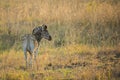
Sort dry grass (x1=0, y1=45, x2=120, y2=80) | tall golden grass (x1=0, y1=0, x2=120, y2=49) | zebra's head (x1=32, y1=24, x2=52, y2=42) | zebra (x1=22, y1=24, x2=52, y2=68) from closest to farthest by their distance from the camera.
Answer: dry grass (x1=0, y1=45, x2=120, y2=80), zebra (x1=22, y1=24, x2=52, y2=68), zebra's head (x1=32, y1=24, x2=52, y2=42), tall golden grass (x1=0, y1=0, x2=120, y2=49)

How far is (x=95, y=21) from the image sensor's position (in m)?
19.1

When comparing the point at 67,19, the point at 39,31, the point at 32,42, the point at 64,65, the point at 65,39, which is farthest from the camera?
the point at 67,19

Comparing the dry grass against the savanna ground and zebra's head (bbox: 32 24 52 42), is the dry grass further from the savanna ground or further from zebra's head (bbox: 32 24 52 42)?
zebra's head (bbox: 32 24 52 42)

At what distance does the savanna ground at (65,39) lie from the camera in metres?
13.6

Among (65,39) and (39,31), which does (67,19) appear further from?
(39,31)

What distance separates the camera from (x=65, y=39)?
17484 millimetres

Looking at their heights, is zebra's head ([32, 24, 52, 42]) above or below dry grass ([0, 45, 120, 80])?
above

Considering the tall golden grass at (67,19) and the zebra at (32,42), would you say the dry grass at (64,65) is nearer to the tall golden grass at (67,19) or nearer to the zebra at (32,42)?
the zebra at (32,42)

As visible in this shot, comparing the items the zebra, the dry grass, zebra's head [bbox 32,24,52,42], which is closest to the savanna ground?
the dry grass

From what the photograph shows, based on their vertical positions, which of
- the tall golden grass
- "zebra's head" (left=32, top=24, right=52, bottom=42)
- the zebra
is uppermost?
the tall golden grass

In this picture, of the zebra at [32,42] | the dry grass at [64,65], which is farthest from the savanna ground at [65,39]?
the zebra at [32,42]

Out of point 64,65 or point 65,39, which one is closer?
point 64,65

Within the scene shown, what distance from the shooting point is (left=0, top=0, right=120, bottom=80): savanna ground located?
1360 centimetres

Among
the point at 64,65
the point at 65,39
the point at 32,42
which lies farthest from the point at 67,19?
the point at 32,42
